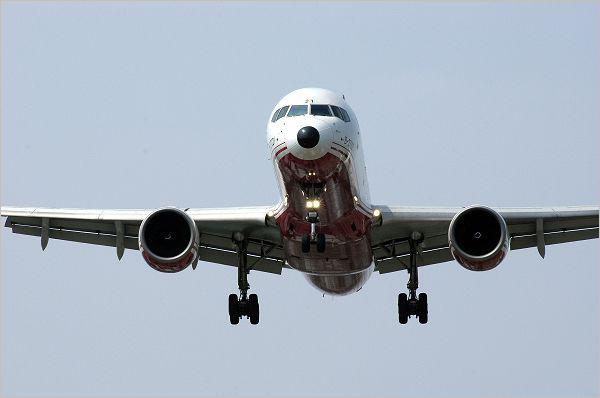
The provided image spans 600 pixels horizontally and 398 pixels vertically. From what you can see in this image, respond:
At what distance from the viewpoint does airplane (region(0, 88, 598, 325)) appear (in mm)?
31672

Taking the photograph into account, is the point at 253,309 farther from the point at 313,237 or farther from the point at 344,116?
the point at 344,116

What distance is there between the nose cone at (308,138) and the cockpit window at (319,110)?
1111mm

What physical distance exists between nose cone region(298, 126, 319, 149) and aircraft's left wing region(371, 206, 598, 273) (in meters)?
4.85

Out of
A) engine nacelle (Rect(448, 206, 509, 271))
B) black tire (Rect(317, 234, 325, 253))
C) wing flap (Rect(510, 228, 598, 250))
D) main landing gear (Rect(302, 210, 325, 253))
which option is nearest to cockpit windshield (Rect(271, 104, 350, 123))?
main landing gear (Rect(302, 210, 325, 253))

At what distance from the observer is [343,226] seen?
33.3 metres

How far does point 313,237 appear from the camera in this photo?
3278 cm

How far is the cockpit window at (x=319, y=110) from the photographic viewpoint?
1246 inches

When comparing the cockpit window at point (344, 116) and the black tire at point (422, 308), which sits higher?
the cockpit window at point (344, 116)

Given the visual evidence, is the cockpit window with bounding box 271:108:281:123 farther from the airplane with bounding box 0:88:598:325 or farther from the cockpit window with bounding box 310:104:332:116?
the cockpit window with bounding box 310:104:332:116

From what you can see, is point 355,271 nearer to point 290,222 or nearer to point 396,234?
point 396,234

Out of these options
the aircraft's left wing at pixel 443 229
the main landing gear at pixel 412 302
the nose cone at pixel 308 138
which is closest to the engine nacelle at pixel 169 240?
the nose cone at pixel 308 138

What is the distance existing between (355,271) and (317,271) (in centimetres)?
100

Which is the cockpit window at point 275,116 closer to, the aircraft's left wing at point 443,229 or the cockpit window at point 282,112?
the cockpit window at point 282,112

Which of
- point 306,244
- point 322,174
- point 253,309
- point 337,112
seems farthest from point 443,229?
point 322,174
